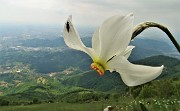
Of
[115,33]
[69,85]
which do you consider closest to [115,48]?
[115,33]

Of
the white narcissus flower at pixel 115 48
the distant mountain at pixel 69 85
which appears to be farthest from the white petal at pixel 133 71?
the distant mountain at pixel 69 85

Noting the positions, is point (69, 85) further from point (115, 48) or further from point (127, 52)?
point (115, 48)

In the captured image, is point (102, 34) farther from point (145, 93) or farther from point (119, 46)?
point (145, 93)

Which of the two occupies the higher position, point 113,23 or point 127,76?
point 113,23

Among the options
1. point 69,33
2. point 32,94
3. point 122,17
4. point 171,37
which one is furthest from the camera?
point 32,94

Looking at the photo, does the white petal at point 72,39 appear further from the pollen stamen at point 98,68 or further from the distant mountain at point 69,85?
the distant mountain at point 69,85

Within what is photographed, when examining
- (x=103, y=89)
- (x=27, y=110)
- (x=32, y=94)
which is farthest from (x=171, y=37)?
(x=103, y=89)
